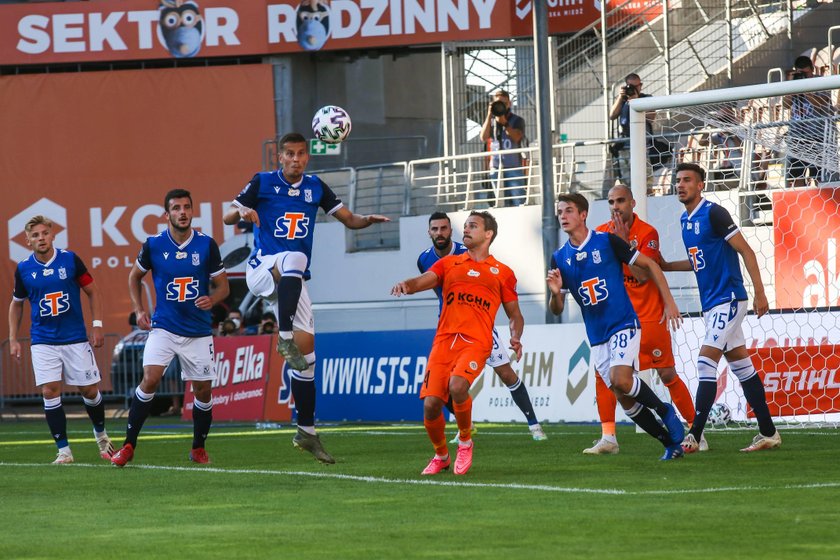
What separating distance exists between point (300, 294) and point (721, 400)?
6303mm

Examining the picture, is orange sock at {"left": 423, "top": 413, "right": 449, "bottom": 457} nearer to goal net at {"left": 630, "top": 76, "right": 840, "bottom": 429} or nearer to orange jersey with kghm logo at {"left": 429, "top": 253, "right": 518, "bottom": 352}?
orange jersey with kghm logo at {"left": 429, "top": 253, "right": 518, "bottom": 352}

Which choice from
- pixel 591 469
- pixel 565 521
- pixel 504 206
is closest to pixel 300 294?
pixel 591 469

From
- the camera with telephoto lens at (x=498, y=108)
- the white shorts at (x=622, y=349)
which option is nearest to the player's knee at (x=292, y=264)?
the white shorts at (x=622, y=349)

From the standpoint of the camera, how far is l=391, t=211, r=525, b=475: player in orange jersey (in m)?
9.98

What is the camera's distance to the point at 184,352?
12.1 metres

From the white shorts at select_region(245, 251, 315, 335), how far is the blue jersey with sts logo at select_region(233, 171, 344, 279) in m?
0.08

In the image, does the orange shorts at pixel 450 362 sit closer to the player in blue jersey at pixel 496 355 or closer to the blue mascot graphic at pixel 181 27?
the player in blue jersey at pixel 496 355

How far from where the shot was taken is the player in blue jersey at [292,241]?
1134 cm

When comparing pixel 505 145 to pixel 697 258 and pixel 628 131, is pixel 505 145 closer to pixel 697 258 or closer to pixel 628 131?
pixel 628 131

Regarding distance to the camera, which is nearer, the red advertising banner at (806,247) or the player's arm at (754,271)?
the player's arm at (754,271)

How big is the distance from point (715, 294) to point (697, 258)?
331mm

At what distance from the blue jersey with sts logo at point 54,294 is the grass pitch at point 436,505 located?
1196 mm

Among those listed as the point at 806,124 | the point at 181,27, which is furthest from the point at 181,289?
the point at 181,27

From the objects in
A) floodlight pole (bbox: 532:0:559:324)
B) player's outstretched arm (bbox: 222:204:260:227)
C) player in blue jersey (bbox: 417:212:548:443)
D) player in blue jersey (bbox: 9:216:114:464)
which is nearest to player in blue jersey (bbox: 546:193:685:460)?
player's outstretched arm (bbox: 222:204:260:227)
